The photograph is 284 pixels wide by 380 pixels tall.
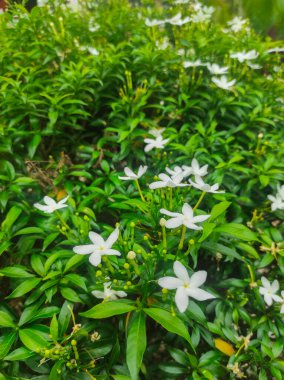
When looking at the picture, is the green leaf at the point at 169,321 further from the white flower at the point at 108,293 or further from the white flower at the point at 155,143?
the white flower at the point at 155,143

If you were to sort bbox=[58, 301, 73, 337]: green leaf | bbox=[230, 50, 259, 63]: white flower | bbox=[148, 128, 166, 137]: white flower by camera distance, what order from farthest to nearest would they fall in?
bbox=[230, 50, 259, 63]: white flower < bbox=[148, 128, 166, 137]: white flower < bbox=[58, 301, 73, 337]: green leaf

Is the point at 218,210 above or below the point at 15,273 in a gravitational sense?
above

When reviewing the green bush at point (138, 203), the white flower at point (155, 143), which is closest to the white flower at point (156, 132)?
the green bush at point (138, 203)

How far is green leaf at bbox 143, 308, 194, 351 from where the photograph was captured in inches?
35.5

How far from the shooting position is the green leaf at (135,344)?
2.85ft

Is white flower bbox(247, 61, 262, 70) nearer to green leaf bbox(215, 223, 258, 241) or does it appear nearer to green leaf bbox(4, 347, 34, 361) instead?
green leaf bbox(215, 223, 258, 241)

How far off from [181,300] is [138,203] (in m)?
0.44

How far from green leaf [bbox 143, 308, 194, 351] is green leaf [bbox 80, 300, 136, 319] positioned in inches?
2.5

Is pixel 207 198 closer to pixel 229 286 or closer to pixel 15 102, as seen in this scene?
pixel 229 286

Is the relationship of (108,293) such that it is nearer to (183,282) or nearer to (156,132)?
(183,282)

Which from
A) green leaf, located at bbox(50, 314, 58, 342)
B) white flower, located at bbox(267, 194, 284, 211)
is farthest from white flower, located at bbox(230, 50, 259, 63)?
green leaf, located at bbox(50, 314, 58, 342)

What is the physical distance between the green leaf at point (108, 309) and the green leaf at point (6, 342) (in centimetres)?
30

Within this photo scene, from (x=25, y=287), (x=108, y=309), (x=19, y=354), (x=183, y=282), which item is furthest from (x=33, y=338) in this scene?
(x=183, y=282)

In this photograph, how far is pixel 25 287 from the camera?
3.74 feet
